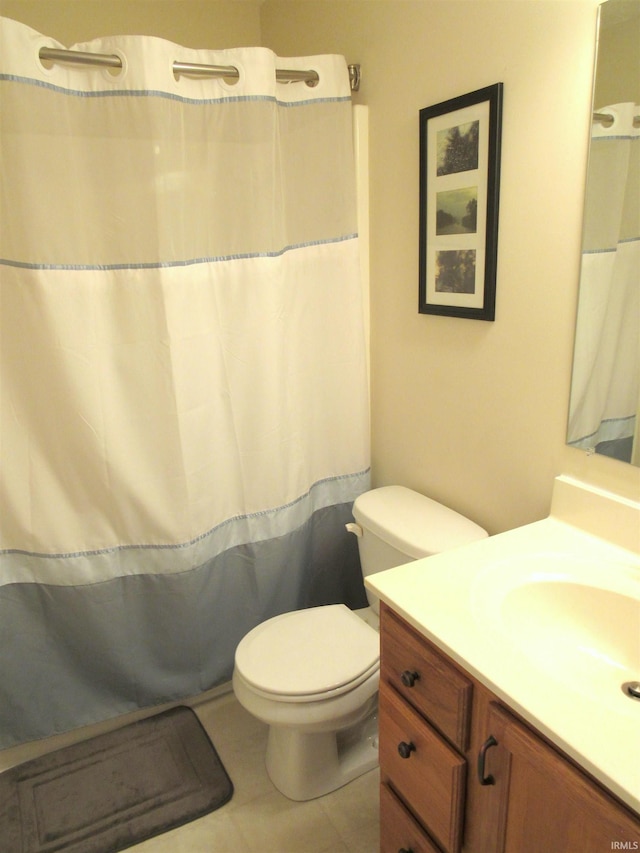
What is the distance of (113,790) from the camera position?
5.79 ft

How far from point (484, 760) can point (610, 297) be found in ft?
2.98

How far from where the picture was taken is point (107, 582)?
5.89 feet

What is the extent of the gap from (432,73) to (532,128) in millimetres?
408

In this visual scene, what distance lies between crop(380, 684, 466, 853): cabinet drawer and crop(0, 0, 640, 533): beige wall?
598 mm

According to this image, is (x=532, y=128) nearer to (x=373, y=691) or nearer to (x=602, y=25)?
(x=602, y=25)

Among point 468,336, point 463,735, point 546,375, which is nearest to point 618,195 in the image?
point 546,375

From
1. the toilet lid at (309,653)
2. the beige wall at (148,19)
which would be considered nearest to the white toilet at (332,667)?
the toilet lid at (309,653)

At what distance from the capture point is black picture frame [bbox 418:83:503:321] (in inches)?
56.4

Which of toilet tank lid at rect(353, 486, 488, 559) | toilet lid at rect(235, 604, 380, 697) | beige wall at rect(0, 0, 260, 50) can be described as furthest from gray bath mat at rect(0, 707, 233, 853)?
beige wall at rect(0, 0, 260, 50)

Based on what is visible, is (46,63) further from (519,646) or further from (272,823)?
(272,823)

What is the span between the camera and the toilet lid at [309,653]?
1.57 metres

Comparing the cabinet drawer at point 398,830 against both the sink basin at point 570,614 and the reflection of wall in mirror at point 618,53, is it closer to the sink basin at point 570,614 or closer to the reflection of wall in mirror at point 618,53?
the sink basin at point 570,614

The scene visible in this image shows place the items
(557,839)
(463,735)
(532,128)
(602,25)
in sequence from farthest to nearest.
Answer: (532,128) < (602,25) < (463,735) < (557,839)

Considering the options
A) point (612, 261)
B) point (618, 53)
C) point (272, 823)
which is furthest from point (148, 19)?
point (272, 823)
